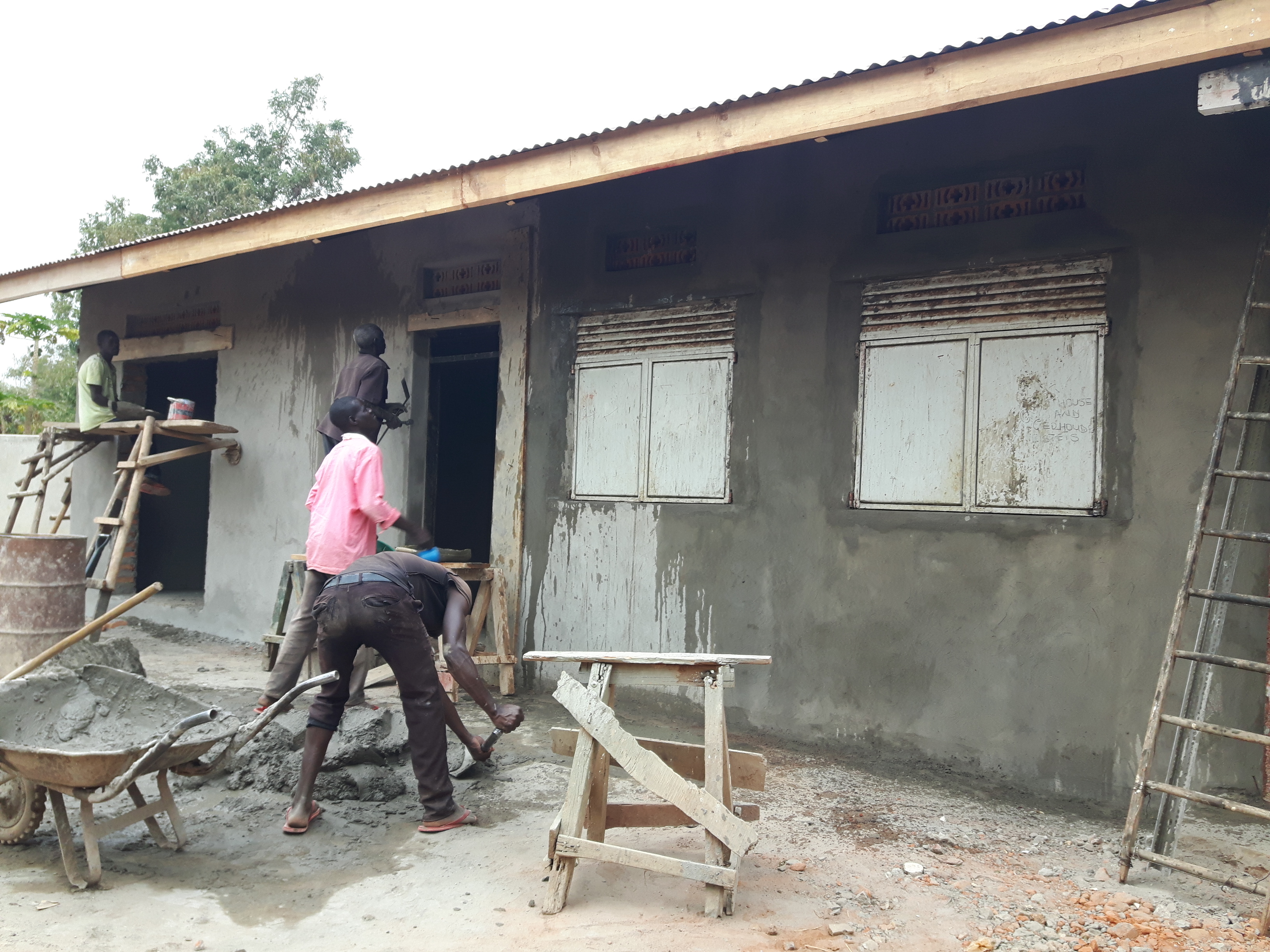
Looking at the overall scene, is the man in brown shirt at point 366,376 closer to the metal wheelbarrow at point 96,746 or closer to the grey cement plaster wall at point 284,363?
the grey cement plaster wall at point 284,363

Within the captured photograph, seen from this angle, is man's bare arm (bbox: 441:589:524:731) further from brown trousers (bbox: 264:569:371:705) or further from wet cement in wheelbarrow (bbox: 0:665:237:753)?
brown trousers (bbox: 264:569:371:705)

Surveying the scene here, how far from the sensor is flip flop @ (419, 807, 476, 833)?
3988mm

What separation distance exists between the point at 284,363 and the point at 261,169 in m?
18.4

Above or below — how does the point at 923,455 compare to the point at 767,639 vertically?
above

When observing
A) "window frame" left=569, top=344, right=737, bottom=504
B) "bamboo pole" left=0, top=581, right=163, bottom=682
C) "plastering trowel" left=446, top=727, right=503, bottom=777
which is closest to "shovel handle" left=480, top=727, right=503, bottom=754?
"plastering trowel" left=446, top=727, right=503, bottom=777

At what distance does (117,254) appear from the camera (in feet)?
26.5

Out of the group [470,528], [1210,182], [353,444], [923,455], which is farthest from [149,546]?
[1210,182]

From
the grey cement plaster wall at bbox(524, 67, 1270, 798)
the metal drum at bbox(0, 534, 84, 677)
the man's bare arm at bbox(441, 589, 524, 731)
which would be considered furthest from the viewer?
the metal drum at bbox(0, 534, 84, 677)

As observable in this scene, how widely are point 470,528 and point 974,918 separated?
863 cm

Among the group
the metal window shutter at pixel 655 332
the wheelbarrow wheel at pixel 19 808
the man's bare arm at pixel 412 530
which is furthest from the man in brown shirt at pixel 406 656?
the metal window shutter at pixel 655 332

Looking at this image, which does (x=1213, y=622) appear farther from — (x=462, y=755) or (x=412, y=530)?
(x=412, y=530)

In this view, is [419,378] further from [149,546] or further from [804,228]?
[149,546]

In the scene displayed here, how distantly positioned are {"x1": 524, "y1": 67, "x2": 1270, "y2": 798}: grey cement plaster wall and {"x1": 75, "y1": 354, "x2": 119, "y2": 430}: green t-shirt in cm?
494

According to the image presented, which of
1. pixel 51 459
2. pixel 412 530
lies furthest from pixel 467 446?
pixel 412 530
